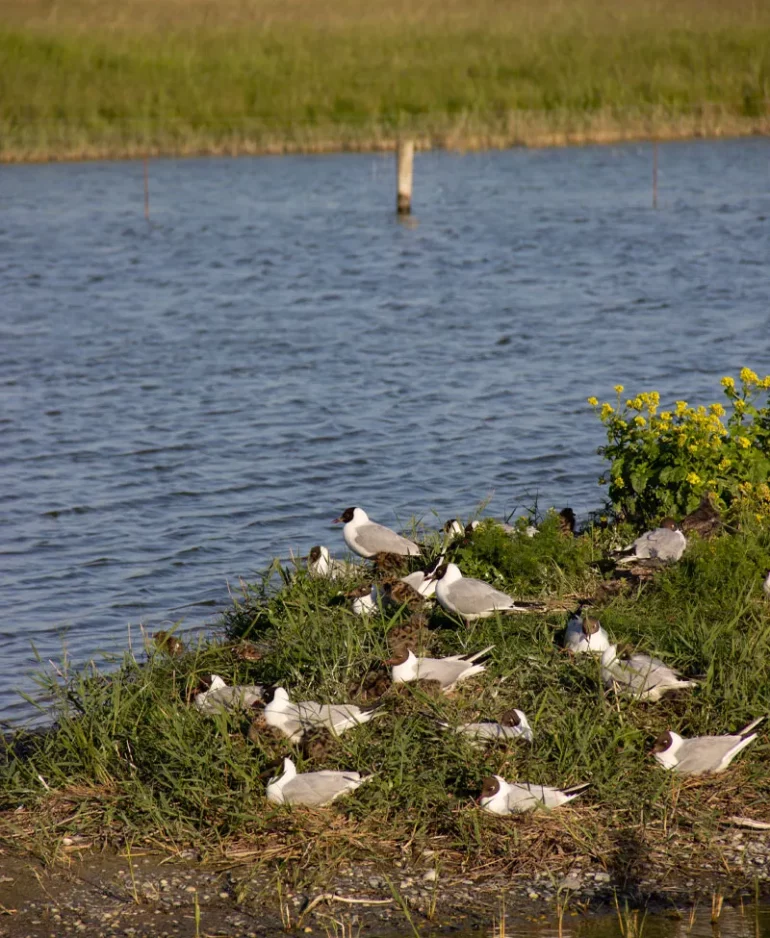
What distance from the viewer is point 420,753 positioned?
6406 millimetres

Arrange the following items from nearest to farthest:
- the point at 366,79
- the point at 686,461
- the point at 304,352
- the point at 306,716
Result: the point at 306,716
the point at 686,461
the point at 304,352
the point at 366,79

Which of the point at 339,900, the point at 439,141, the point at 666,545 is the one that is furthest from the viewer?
the point at 439,141

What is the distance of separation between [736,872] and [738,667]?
1.18m

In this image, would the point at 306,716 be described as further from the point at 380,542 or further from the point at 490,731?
the point at 380,542

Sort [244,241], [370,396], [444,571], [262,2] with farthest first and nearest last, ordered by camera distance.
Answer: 1. [262,2]
2. [244,241]
3. [370,396]
4. [444,571]

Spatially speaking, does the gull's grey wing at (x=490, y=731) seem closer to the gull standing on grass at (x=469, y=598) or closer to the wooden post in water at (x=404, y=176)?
the gull standing on grass at (x=469, y=598)

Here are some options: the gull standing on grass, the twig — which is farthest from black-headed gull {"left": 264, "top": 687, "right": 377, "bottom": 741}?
the gull standing on grass

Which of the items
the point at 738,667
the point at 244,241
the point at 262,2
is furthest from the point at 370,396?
the point at 262,2

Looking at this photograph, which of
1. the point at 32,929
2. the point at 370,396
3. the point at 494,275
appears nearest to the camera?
the point at 32,929

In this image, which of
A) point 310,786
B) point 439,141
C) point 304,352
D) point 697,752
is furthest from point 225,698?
point 439,141

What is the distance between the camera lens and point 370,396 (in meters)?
16.0

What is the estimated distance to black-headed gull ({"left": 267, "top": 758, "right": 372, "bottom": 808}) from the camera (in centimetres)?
610

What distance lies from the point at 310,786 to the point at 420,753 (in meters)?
0.56

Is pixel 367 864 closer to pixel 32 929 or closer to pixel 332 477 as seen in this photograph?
pixel 32 929
